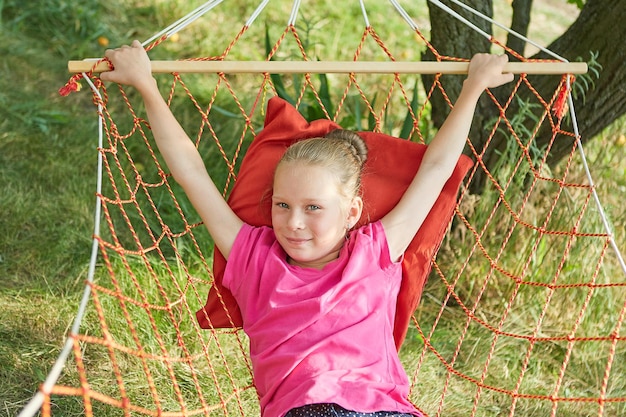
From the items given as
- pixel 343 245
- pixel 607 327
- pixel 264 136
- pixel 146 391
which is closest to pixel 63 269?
pixel 146 391

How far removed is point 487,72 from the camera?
6.82 feet

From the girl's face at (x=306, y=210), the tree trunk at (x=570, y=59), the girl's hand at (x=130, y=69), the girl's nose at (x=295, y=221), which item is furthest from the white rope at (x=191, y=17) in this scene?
the tree trunk at (x=570, y=59)

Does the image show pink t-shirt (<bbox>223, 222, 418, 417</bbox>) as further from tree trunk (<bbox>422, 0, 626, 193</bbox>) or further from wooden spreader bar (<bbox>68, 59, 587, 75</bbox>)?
tree trunk (<bbox>422, 0, 626, 193</bbox>)

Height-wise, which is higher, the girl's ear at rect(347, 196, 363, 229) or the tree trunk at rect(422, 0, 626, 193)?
the tree trunk at rect(422, 0, 626, 193)

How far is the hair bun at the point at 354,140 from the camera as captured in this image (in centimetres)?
216

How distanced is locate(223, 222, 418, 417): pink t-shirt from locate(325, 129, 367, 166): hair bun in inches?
8.2

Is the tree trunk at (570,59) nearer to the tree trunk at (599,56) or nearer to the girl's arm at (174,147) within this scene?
the tree trunk at (599,56)

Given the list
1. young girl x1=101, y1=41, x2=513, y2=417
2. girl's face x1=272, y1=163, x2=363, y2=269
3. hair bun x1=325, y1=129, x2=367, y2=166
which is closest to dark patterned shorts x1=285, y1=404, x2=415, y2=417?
young girl x1=101, y1=41, x2=513, y2=417

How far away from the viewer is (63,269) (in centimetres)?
291

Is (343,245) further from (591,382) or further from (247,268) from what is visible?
(591,382)

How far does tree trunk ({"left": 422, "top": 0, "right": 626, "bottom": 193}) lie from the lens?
8.39 feet

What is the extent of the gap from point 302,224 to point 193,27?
276cm

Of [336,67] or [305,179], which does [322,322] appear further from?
[336,67]

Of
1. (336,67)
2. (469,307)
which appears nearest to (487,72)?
(336,67)
